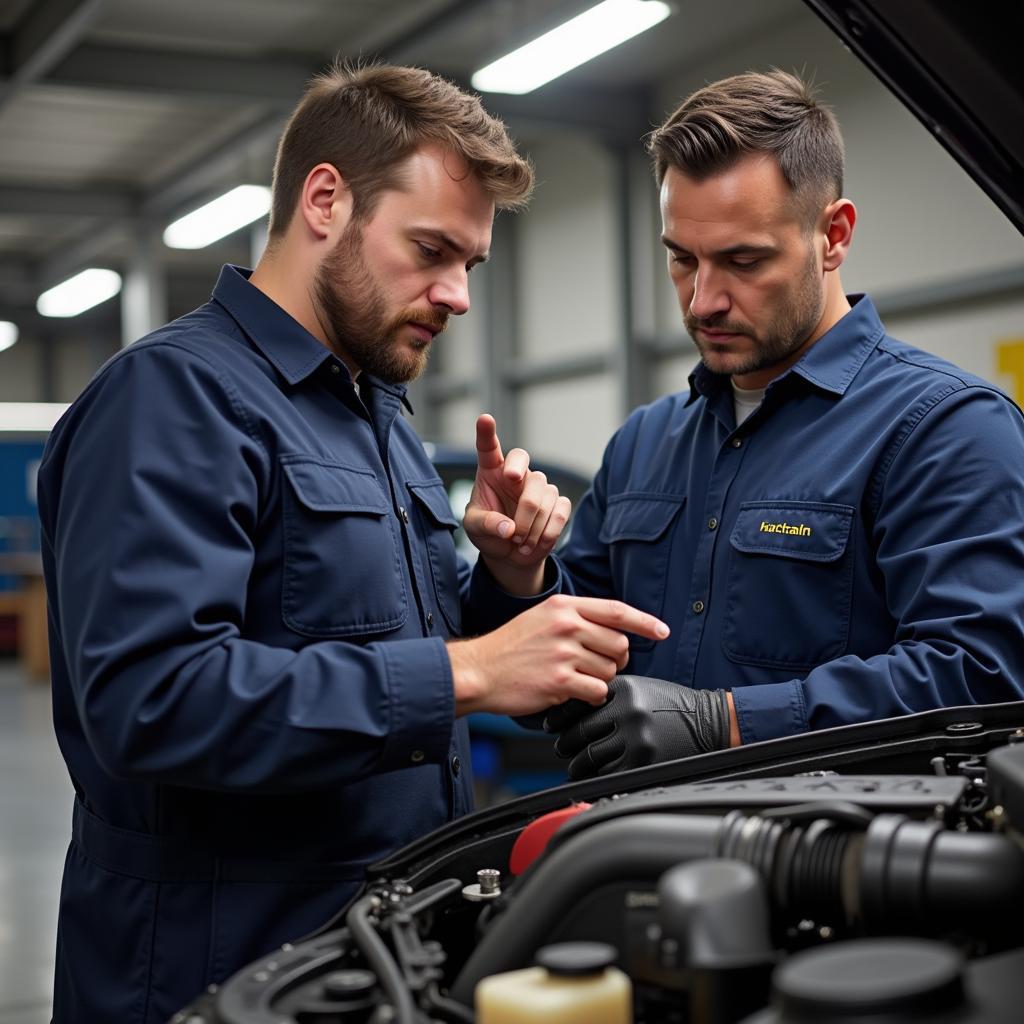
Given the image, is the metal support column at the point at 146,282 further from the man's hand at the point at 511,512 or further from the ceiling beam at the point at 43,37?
the man's hand at the point at 511,512

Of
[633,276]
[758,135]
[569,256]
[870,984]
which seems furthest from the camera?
[569,256]

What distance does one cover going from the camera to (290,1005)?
3.03 feet

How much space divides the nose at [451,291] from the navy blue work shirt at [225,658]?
0.16 m

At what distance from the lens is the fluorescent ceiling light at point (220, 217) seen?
9.53 meters

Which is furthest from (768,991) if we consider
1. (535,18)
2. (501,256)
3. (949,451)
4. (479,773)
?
(501,256)

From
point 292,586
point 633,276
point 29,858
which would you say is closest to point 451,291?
point 292,586

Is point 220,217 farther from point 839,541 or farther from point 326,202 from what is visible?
point 839,541

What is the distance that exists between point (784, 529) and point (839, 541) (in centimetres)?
8

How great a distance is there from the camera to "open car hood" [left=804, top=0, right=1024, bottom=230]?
4.20 feet

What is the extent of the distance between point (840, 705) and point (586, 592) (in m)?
0.63

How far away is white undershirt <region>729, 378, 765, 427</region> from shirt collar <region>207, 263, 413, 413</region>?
0.64m

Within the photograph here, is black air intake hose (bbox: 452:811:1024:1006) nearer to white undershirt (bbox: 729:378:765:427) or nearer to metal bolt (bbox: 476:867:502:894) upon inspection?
metal bolt (bbox: 476:867:502:894)

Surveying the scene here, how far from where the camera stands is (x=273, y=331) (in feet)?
5.16

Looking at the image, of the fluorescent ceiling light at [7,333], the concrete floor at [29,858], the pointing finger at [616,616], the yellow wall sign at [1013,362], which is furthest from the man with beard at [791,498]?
the fluorescent ceiling light at [7,333]
